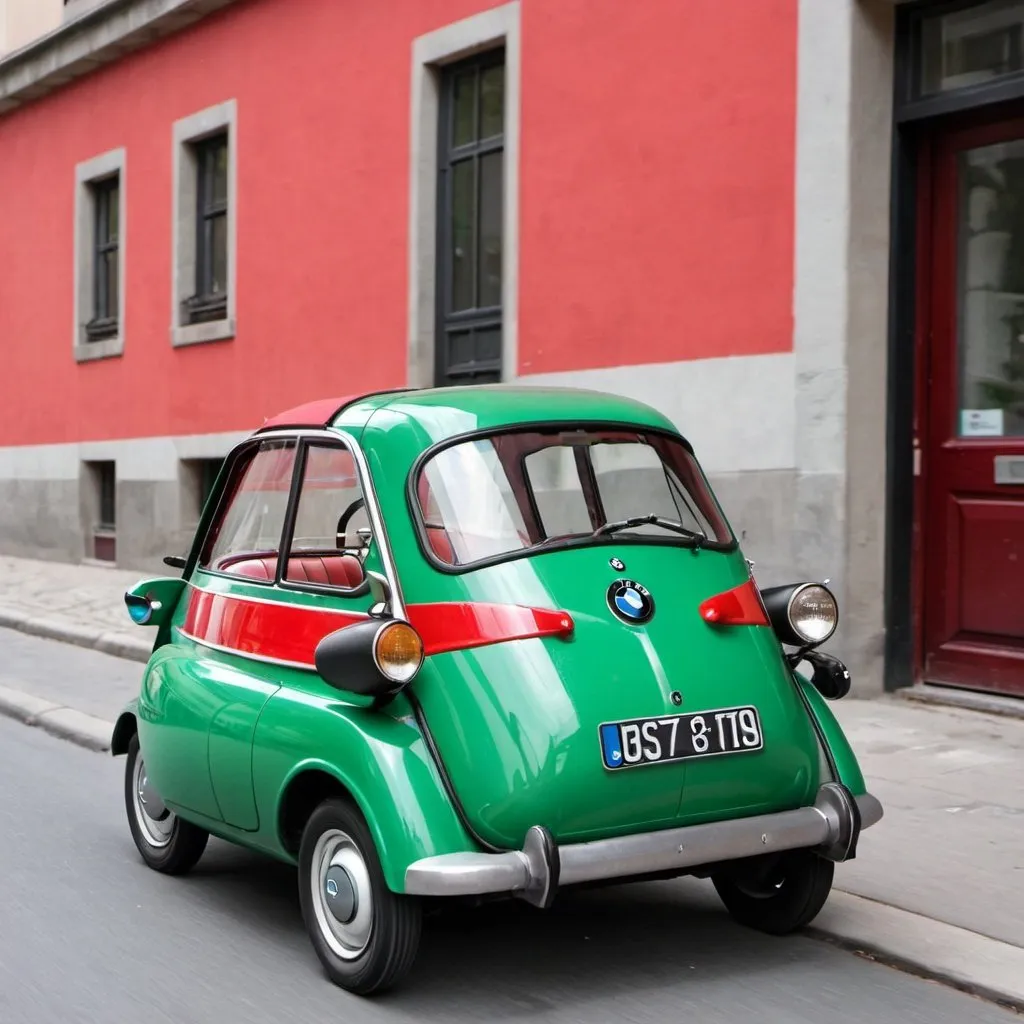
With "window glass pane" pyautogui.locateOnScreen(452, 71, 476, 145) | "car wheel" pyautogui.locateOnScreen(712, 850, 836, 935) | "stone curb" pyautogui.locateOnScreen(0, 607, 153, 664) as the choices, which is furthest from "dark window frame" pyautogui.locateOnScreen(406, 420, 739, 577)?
"window glass pane" pyautogui.locateOnScreen(452, 71, 476, 145)

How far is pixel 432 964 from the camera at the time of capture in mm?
4484

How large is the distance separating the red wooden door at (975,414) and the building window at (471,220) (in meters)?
4.08

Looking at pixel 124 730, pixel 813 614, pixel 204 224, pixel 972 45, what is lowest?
pixel 124 730

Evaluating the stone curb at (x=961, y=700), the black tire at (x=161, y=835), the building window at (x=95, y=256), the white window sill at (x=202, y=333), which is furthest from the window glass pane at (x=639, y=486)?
the building window at (x=95, y=256)

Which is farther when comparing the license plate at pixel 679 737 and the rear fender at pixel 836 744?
the rear fender at pixel 836 744

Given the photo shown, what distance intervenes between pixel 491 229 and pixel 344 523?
7655 millimetres

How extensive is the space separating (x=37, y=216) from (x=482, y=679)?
17271 mm

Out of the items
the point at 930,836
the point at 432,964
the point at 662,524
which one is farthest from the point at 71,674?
the point at 662,524

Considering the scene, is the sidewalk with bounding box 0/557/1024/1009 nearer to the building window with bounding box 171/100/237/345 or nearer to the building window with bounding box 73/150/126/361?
the building window with bounding box 171/100/237/345

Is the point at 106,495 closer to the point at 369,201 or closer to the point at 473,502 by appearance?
the point at 369,201

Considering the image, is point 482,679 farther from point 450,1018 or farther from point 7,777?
point 7,777

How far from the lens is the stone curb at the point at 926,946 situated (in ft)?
14.1

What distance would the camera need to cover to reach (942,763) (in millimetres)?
7145

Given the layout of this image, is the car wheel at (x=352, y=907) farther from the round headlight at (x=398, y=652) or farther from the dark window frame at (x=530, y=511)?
the dark window frame at (x=530, y=511)
